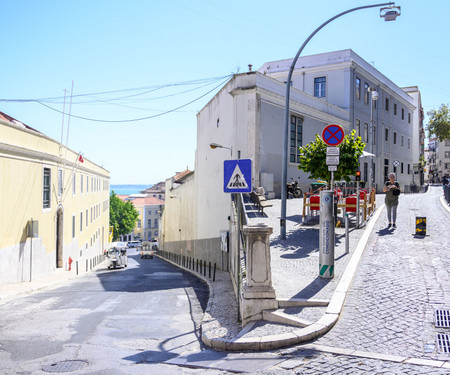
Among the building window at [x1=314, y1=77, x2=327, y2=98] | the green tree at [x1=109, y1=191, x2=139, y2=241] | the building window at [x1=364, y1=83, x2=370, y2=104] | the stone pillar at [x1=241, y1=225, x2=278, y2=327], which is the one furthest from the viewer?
the green tree at [x1=109, y1=191, x2=139, y2=241]

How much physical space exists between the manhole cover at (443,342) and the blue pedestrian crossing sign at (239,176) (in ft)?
12.2

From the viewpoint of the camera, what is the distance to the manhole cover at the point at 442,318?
6348 millimetres

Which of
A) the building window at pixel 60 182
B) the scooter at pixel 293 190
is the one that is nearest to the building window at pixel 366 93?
the scooter at pixel 293 190

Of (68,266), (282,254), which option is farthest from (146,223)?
(282,254)

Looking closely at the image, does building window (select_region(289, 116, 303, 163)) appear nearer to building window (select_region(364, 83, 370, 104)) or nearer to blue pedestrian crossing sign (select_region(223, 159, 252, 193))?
building window (select_region(364, 83, 370, 104))

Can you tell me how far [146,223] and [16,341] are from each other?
111 m

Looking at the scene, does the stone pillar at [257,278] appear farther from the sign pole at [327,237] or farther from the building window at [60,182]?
the building window at [60,182]

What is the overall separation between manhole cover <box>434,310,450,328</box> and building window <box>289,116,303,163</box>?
1949 centimetres

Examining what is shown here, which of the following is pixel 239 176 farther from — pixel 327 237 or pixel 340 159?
pixel 340 159

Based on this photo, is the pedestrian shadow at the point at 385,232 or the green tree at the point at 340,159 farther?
the green tree at the point at 340,159

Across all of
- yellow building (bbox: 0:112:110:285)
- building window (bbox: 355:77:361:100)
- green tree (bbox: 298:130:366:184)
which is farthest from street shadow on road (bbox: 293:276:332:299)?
building window (bbox: 355:77:361:100)

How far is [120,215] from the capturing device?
88.8 meters

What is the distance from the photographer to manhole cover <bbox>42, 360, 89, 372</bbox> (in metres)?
5.60

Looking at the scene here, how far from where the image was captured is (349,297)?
7707 millimetres
